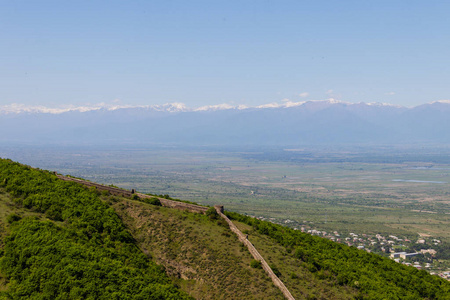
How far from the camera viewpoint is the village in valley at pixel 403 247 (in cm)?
9569

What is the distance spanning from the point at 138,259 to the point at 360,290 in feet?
80.5

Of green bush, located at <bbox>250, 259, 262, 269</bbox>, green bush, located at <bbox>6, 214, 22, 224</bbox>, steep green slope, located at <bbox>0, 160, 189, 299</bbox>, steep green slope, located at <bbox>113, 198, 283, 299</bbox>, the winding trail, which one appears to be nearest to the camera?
steep green slope, located at <bbox>0, 160, 189, 299</bbox>

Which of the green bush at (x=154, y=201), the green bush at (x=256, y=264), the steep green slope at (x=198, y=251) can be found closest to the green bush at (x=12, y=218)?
the steep green slope at (x=198, y=251)

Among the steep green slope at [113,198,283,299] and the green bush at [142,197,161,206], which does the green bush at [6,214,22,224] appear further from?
the green bush at [142,197,161,206]

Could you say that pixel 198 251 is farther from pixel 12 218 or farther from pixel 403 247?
pixel 403 247

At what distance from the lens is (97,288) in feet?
112

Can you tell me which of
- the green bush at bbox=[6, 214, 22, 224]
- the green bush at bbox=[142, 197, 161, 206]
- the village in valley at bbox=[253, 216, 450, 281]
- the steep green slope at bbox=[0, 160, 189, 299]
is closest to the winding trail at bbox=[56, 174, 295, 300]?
the green bush at bbox=[142, 197, 161, 206]

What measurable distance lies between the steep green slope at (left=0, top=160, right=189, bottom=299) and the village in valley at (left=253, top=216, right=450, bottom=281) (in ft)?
232

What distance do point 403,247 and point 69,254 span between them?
10027 centimetres

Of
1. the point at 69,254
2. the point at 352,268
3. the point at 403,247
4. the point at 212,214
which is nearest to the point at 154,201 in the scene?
the point at 212,214

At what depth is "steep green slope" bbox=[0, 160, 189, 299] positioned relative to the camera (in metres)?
34.0

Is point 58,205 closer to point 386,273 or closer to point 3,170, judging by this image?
point 3,170

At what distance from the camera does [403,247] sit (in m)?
112

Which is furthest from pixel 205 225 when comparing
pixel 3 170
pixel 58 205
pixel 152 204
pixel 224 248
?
pixel 3 170
